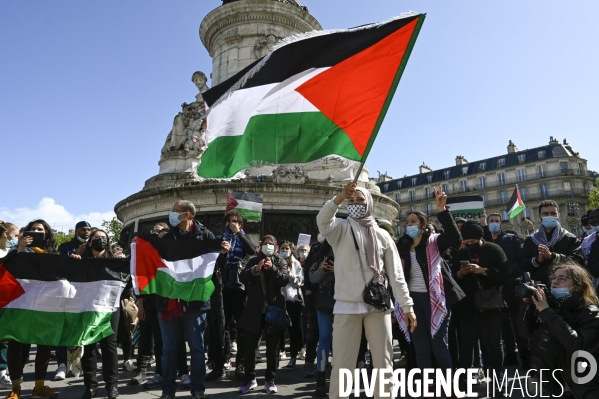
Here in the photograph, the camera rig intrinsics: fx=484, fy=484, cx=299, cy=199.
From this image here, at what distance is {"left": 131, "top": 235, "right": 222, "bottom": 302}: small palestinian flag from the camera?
6.27 meters

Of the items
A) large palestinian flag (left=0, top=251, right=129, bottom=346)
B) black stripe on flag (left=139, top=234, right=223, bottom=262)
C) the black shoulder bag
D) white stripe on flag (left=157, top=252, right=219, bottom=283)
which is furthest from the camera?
black stripe on flag (left=139, top=234, right=223, bottom=262)

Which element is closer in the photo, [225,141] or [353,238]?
[353,238]

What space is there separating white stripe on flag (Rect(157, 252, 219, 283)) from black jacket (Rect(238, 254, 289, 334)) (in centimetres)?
60

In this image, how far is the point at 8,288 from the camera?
6.43 metres

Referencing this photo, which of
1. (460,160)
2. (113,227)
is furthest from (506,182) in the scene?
(113,227)

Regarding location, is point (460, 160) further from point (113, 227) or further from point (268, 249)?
point (268, 249)

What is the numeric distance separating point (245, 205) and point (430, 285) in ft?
24.1

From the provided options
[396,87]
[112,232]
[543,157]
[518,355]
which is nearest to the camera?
[396,87]

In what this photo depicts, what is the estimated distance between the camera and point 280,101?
20.4 feet

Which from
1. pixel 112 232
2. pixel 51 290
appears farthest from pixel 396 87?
pixel 112 232

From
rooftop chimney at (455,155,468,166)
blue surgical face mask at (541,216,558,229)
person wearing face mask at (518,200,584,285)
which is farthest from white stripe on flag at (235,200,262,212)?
rooftop chimney at (455,155,468,166)

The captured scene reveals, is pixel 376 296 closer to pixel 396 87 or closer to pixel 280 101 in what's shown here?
pixel 396 87

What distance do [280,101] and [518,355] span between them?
6680 mm

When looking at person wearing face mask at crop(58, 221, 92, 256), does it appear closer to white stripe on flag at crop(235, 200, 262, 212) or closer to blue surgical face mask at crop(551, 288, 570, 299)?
white stripe on flag at crop(235, 200, 262, 212)
